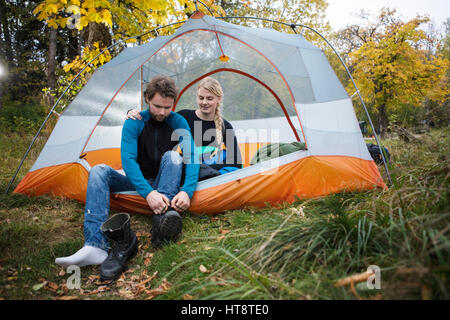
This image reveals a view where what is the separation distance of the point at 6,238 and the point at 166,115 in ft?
4.28

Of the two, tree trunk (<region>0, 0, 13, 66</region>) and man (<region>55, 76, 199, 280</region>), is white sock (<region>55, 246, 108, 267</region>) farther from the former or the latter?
tree trunk (<region>0, 0, 13, 66</region>)

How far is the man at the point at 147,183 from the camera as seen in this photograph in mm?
1543

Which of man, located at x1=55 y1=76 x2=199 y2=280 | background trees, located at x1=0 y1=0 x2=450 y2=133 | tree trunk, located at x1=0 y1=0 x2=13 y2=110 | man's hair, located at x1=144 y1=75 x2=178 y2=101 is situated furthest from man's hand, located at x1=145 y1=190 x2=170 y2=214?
tree trunk, located at x1=0 y1=0 x2=13 y2=110

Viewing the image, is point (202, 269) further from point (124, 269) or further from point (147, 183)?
point (147, 183)

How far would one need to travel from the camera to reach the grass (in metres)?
1.00

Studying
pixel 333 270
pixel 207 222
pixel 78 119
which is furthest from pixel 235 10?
pixel 333 270

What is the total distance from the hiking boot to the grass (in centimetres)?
7

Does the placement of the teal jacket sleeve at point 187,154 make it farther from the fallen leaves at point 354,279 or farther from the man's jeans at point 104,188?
the fallen leaves at point 354,279

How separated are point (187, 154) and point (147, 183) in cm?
38

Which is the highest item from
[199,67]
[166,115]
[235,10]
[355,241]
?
[235,10]

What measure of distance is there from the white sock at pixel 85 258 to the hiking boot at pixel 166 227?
1.02 ft
